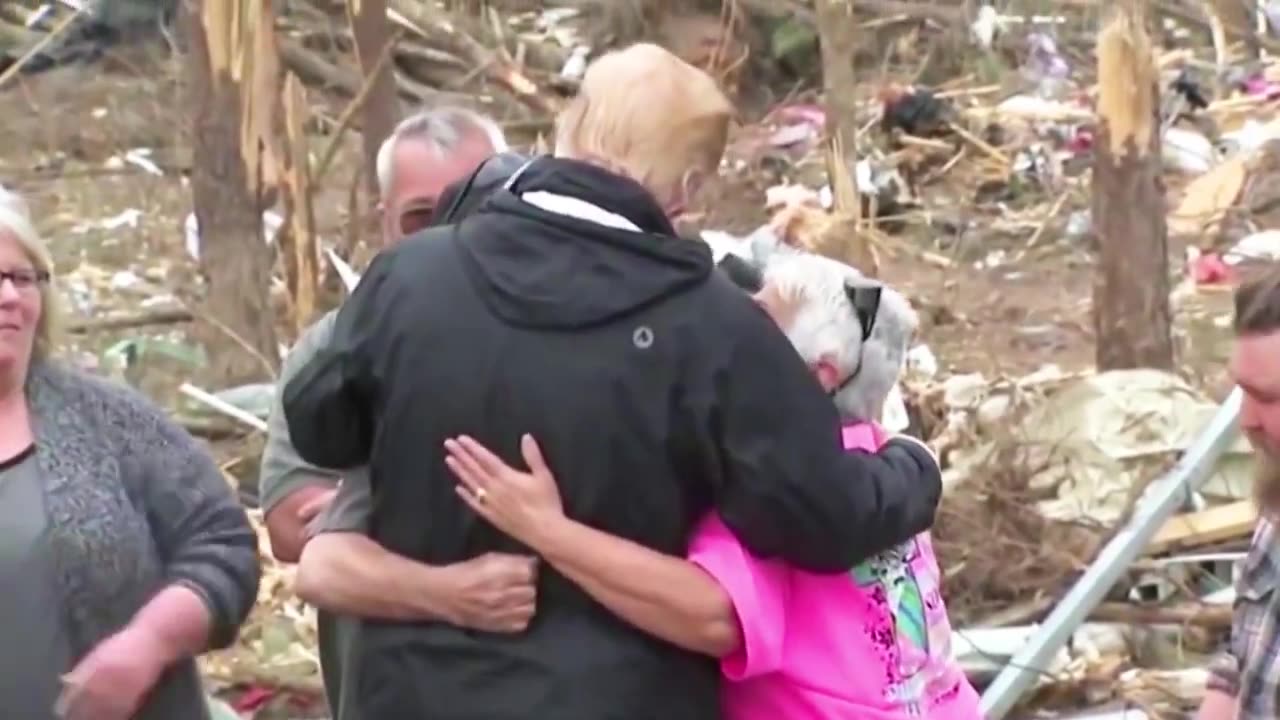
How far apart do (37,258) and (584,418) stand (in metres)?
0.91

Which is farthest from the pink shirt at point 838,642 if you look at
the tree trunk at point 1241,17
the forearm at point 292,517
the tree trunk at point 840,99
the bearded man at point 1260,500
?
the tree trunk at point 1241,17

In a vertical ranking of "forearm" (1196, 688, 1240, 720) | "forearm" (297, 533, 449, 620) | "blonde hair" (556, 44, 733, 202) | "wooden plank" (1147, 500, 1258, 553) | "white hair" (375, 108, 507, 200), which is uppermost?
"blonde hair" (556, 44, 733, 202)

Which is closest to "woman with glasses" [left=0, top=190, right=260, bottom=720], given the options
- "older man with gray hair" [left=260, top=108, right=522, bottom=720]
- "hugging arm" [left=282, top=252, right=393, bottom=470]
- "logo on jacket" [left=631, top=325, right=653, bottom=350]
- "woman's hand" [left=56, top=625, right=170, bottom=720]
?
"woman's hand" [left=56, top=625, right=170, bottom=720]

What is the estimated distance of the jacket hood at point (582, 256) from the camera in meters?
2.22

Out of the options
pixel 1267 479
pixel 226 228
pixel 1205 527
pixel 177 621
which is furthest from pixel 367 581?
pixel 226 228

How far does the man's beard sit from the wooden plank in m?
2.86

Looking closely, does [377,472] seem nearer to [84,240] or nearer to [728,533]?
[728,533]

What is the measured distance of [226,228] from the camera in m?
7.48

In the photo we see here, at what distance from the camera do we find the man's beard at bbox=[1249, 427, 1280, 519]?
2469mm

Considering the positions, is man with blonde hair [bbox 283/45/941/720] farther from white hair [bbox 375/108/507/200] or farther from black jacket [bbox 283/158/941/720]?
white hair [bbox 375/108/507/200]

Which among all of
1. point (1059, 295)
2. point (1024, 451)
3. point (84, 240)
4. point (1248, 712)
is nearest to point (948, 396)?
point (1024, 451)

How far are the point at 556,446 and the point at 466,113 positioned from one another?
42.9 inches

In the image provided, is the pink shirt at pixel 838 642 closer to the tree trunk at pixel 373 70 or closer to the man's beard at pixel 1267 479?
the man's beard at pixel 1267 479

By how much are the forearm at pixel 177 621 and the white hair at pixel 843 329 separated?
87cm
